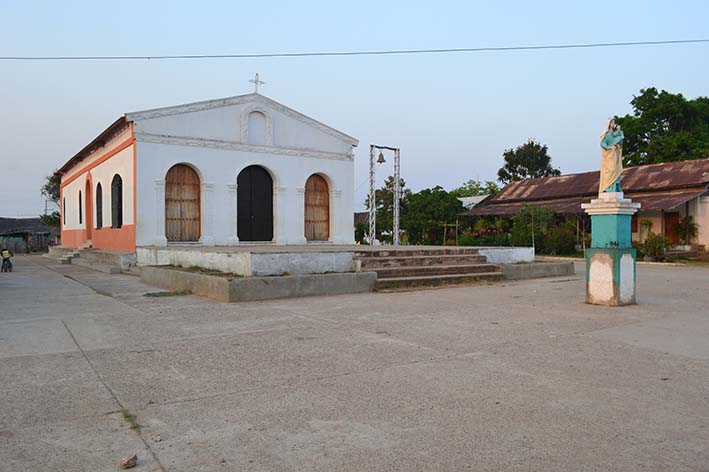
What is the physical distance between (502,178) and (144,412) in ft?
196

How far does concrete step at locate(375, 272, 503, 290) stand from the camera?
1177 cm

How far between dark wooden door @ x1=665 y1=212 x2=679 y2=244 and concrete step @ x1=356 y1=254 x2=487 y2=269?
670 inches

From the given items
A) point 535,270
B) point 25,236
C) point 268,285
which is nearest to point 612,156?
point 535,270

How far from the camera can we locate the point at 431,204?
114 feet

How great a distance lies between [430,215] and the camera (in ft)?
114

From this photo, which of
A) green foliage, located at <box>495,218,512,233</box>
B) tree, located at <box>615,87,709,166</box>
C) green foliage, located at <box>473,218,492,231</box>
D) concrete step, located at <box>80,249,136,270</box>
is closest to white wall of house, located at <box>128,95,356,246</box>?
concrete step, located at <box>80,249,136,270</box>

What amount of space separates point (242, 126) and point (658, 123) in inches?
1278

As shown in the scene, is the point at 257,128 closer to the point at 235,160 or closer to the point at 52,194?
the point at 235,160

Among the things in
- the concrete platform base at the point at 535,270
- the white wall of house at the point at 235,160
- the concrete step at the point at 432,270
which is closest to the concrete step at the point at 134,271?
the white wall of house at the point at 235,160

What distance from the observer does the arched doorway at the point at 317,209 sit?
21.9 meters

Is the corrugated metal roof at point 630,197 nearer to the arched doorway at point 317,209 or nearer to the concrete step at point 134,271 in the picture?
the arched doorway at point 317,209

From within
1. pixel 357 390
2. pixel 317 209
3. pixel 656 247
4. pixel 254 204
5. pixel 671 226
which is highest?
pixel 254 204

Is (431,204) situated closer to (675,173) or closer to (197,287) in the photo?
(675,173)

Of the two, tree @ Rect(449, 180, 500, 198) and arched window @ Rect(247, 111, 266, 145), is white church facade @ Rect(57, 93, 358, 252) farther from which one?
tree @ Rect(449, 180, 500, 198)
